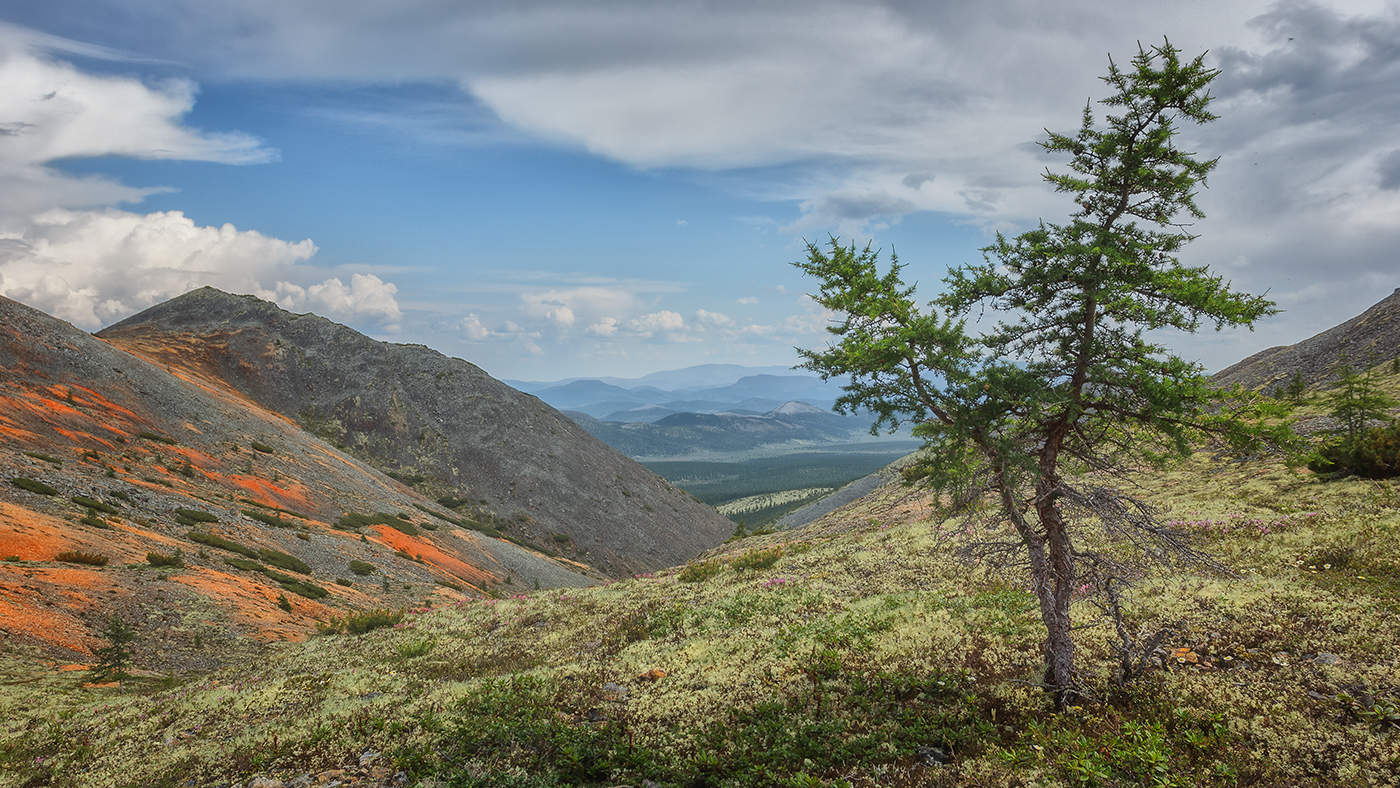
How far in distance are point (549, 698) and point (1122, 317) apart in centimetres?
1443

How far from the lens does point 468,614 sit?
27.5m

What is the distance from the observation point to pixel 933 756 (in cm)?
987

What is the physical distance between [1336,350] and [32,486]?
4302 inches

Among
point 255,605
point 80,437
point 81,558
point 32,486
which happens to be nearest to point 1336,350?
point 255,605

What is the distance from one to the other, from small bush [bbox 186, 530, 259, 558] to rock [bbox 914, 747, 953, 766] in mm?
38293

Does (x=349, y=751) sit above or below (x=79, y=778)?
above

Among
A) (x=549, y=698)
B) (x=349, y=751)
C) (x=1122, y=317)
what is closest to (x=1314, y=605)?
(x=1122, y=317)

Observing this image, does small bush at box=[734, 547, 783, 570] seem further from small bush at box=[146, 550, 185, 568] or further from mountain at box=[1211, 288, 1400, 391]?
mountain at box=[1211, 288, 1400, 391]

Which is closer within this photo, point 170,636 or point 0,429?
point 170,636

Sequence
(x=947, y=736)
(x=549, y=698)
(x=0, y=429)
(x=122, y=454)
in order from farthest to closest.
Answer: (x=122, y=454)
(x=0, y=429)
(x=549, y=698)
(x=947, y=736)

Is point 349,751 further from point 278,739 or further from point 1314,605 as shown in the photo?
point 1314,605

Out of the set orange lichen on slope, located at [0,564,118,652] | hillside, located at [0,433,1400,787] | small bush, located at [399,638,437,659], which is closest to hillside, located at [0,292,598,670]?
orange lichen on slope, located at [0,564,118,652]

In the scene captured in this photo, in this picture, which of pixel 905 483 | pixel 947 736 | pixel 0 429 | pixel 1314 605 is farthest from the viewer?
pixel 0 429

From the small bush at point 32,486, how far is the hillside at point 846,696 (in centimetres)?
1915
